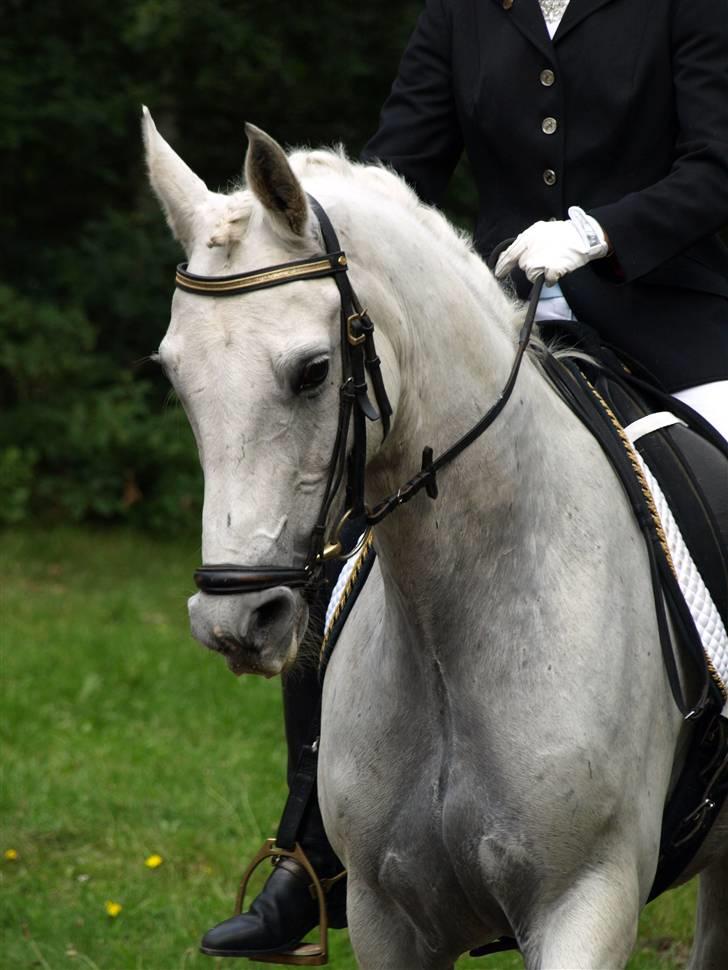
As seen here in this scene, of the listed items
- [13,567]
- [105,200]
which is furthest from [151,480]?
[105,200]

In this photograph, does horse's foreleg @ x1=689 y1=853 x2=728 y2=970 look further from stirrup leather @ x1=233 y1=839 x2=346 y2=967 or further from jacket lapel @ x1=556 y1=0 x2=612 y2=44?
jacket lapel @ x1=556 y1=0 x2=612 y2=44

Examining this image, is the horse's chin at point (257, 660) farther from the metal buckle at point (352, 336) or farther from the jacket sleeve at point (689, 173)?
the jacket sleeve at point (689, 173)

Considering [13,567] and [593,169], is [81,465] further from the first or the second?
[593,169]

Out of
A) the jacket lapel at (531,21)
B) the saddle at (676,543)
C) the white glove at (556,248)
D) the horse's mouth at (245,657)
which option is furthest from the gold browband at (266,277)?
the jacket lapel at (531,21)

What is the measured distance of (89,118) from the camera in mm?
11117

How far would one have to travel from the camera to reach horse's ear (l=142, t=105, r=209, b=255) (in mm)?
2760

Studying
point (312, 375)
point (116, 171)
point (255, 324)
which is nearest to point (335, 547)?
point (312, 375)

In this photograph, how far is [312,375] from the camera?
2.56 meters

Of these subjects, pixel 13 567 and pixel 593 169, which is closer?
pixel 593 169

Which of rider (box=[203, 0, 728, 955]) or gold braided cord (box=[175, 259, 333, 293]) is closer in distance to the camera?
gold braided cord (box=[175, 259, 333, 293])

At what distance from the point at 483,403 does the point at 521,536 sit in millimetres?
263

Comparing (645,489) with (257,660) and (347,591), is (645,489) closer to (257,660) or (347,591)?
(347,591)

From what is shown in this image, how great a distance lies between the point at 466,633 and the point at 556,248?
0.79m

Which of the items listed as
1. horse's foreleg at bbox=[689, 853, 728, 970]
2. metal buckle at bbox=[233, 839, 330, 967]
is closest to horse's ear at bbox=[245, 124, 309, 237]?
metal buckle at bbox=[233, 839, 330, 967]
